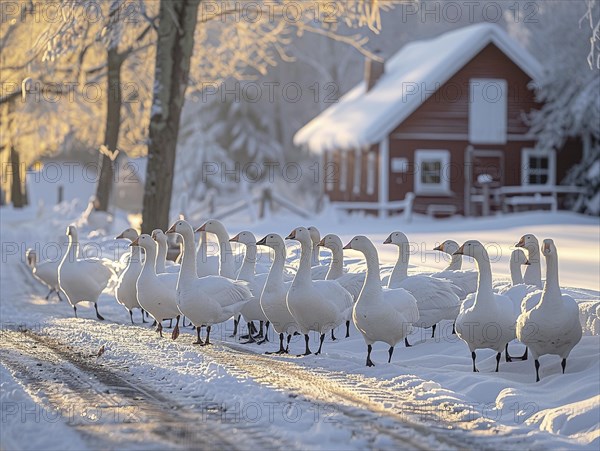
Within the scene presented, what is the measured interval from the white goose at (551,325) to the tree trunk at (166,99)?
11.0 meters

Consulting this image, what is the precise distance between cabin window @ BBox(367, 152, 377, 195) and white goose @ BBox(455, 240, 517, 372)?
3041 cm

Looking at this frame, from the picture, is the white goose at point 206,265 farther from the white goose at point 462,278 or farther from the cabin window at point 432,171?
the cabin window at point 432,171

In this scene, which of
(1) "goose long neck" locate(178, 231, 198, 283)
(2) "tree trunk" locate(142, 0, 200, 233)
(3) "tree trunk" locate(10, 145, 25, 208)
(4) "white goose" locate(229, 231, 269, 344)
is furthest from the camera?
(3) "tree trunk" locate(10, 145, 25, 208)

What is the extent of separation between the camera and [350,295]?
37.9 ft

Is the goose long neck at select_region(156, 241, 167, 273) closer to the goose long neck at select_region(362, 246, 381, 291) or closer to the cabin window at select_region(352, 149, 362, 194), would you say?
the goose long neck at select_region(362, 246, 381, 291)

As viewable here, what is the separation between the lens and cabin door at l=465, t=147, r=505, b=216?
3688 cm

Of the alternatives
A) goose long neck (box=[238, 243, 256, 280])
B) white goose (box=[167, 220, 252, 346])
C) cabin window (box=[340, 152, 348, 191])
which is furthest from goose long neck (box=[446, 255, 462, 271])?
cabin window (box=[340, 152, 348, 191])

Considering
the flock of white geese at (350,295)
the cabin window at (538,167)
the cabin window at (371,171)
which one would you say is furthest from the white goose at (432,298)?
the cabin window at (371,171)

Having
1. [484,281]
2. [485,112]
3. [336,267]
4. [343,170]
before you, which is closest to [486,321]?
[484,281]

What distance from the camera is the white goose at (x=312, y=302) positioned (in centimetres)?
1081

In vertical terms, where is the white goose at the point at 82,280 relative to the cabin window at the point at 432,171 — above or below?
below

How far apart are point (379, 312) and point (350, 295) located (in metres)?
1.29

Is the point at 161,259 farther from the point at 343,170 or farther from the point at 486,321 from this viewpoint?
the point at 343,170

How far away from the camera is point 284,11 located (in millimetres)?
22750
